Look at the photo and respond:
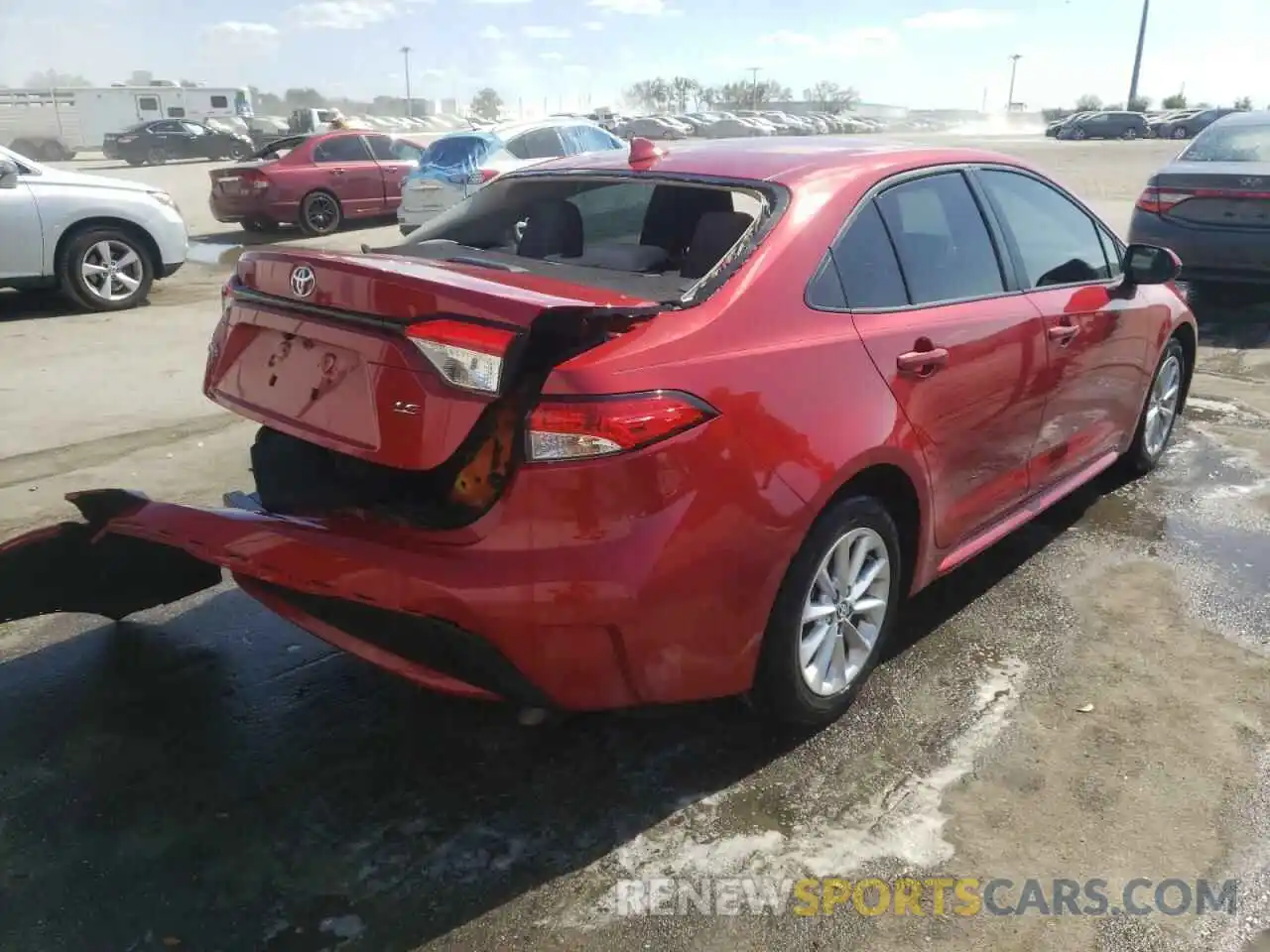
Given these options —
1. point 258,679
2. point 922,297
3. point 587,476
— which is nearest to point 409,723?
point 258,679

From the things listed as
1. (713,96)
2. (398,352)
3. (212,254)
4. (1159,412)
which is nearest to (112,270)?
(212,254)

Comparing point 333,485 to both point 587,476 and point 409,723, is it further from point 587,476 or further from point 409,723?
point 587,476

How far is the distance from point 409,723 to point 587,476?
1.20 metres

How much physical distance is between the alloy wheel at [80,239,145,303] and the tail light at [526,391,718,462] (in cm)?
833

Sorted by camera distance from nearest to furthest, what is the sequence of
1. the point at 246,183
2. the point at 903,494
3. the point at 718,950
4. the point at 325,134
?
the point at 718,950 < the point at 903,494 < the point at 246,183 < the point at 325,134

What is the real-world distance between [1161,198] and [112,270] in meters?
9.07

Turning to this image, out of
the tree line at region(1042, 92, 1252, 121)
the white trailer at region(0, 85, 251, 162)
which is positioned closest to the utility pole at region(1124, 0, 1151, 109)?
the tree line at region(1042, 92, 1252, 121)

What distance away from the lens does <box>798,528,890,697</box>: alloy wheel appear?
290 cm

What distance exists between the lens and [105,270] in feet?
30.3

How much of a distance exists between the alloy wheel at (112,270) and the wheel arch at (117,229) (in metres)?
0.11

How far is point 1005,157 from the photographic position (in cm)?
396

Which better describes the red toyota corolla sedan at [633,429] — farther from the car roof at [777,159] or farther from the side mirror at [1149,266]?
the side mirror at [1149,266]

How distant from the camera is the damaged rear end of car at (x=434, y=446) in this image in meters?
2.36

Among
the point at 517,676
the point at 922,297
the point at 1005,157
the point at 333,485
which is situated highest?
the point at 1005,157
